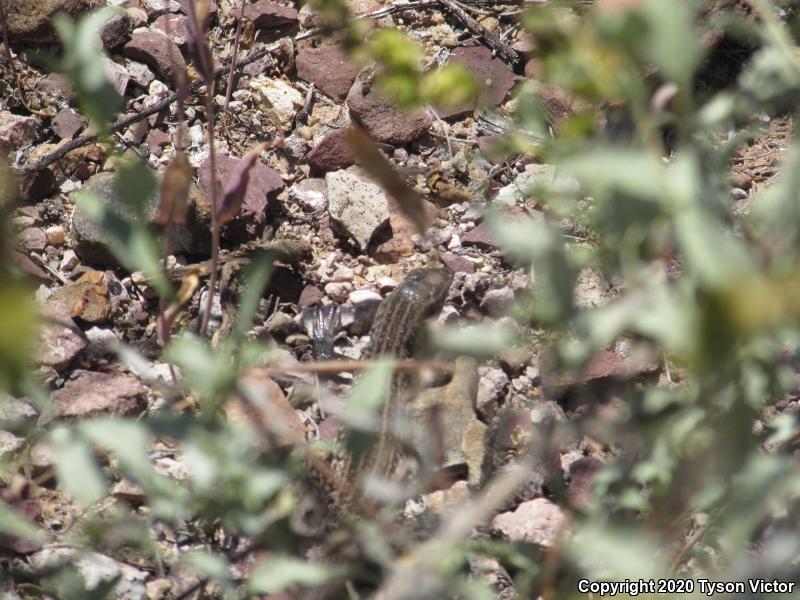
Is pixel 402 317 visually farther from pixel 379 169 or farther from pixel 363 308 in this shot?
pixel 379 169

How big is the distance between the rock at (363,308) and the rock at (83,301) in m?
0.97

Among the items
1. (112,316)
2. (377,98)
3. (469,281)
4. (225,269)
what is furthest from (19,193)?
(469,281)

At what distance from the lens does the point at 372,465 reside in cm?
300

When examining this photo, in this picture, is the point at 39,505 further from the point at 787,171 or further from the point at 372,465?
the point at 787,171

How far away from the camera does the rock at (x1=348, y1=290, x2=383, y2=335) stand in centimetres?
373

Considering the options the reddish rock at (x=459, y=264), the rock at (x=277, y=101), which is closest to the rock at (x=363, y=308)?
the reddish rock at (x=459, y=264)

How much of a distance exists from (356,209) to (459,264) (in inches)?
19.5

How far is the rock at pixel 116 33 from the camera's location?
4037 mm

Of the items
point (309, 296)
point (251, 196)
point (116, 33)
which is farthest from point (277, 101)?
point (309, 296)

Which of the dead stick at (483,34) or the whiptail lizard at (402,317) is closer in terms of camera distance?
the whiptail lizard at (402,317)

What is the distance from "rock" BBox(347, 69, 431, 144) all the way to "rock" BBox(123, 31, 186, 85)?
0.82 m

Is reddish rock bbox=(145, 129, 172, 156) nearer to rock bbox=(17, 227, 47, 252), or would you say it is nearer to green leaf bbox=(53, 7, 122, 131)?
rock bbox=(17, 227, 47, 252)

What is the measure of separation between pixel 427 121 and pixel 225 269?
122 cm

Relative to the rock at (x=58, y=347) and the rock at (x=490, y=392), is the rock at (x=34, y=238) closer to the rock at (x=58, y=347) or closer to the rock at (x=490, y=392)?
→ the rock at (x=58, y=347)
